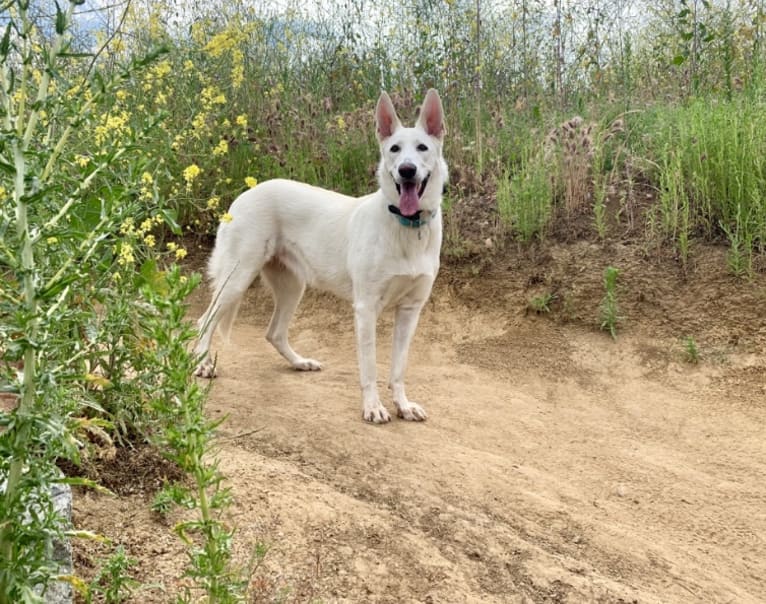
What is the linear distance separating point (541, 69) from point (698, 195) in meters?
3.17

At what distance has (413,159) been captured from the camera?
157 inches

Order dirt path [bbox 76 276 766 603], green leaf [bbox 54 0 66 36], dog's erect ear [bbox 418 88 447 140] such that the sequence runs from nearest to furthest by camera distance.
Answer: green leaf [bbox 54 0 66 36] < dirt path [bbox 76 276 766 603] < dog's erect ear [bbox 418 88 447 140]

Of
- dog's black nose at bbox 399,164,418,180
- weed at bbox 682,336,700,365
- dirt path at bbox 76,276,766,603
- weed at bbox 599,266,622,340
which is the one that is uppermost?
dog's black nose at bbox 399,164,418,180

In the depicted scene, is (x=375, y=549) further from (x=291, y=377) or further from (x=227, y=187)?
(x=227, y=187)

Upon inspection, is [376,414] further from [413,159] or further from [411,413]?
[413,159]

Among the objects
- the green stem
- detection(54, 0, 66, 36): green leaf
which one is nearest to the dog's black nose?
the green stem

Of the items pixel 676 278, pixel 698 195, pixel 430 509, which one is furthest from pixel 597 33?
pixel 430 509

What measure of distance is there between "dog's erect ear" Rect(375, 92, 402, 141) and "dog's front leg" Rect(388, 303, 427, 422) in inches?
39.5

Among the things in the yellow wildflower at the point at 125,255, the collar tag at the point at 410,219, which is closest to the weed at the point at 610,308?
the collar tag at the point at 410,219

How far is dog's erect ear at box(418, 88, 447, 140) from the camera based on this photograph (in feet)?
13.8

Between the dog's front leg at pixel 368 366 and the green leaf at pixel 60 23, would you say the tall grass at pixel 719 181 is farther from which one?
the green leaf at pixel 60 23

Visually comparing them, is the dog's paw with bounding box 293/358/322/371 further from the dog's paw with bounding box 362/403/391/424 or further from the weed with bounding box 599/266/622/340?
the weed with bounding box 599/266/622/340

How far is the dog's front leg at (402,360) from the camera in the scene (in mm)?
4039

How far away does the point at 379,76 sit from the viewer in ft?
25.8
